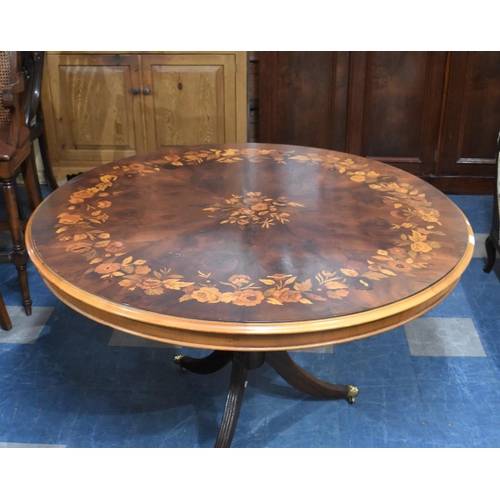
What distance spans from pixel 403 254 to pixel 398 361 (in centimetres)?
90

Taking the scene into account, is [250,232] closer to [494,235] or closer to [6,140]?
[6,140]

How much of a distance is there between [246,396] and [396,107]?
202 centimetres

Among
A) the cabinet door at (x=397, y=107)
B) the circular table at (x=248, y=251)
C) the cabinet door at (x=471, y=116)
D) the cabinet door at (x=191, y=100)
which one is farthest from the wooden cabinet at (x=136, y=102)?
the circular table at (x=248, y=251)

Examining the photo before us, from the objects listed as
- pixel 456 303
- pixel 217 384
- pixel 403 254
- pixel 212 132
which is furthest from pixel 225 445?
pixel 212 132

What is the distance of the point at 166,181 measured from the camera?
2080 millimetres

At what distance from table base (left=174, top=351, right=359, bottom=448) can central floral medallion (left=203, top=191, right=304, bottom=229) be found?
423mm

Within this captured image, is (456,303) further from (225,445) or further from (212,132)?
(212,132)

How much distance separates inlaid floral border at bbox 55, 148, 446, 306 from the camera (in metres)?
1.44

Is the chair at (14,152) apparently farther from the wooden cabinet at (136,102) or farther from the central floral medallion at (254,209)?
the central floral medallion at (254,209)

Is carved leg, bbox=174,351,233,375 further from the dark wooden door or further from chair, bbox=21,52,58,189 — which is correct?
the dark wooden door

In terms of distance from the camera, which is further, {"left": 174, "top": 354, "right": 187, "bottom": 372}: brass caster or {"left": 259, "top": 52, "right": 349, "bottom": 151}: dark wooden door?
{"left": 259, "top": 52, "right": 349, "bottom": 151}: dark wooden door

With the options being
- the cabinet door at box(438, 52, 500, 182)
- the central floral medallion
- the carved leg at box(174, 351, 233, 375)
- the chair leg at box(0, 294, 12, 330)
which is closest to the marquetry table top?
the central floral medallion

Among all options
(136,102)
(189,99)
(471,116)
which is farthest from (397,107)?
(136,102)

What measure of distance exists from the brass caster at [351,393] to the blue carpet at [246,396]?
19 mm
